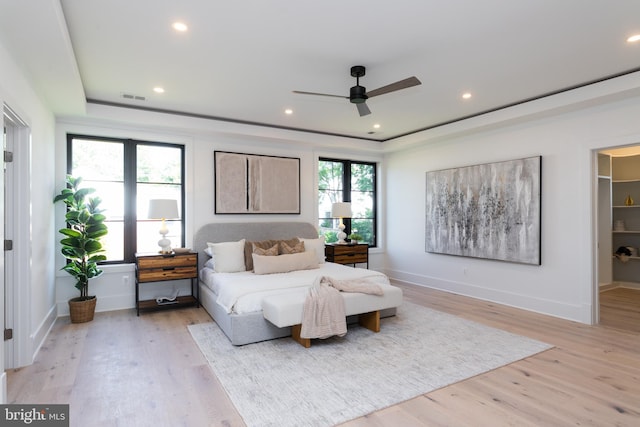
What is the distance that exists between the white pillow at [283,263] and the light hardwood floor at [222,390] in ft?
3.85

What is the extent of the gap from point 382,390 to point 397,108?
139 inches

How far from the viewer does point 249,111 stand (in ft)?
16.0

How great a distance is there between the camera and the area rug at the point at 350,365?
2.40 metres

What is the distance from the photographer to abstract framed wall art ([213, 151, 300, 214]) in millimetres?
5492

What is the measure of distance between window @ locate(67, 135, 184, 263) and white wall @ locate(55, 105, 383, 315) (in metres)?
0.15

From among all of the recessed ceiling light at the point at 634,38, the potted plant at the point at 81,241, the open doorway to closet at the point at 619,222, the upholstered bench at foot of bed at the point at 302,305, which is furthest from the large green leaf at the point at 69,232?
the open doorway to closet at the point at 619,222

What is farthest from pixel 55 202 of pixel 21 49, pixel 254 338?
pixel 254 338

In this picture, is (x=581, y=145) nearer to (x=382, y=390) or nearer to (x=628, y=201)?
(x=628, y=201)

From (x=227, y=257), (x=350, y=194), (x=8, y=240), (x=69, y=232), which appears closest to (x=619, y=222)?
(x=350, y=194)

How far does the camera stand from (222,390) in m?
2.62

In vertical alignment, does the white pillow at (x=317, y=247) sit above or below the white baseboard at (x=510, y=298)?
above

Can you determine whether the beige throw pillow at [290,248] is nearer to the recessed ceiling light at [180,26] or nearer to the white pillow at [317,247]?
the white pillow at [317,247]

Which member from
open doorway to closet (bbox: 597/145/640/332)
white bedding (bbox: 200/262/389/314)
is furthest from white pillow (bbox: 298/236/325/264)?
open doorway to closet (bbox: 597/145/640/332)

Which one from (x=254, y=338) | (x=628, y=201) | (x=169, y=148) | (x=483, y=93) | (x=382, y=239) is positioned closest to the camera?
(x=254, y=338)
